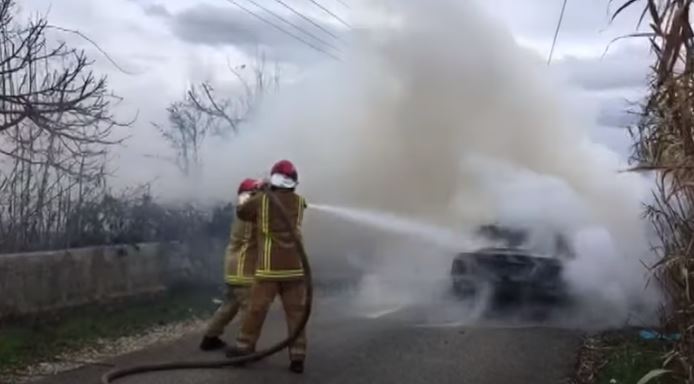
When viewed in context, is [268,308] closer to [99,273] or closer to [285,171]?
[285,171]

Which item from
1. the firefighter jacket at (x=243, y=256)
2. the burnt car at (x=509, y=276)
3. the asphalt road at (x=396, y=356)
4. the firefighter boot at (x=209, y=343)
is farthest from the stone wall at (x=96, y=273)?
the burnt car at (x=509, y=276)

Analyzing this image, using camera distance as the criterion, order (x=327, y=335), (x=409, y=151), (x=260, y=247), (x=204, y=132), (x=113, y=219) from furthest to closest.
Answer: (x=204, y=132)
(x=409, y=151)
(x=113, y=219)
(x=327, y=335)
(x=260, y=247)

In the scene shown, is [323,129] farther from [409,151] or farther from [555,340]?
[555,340]

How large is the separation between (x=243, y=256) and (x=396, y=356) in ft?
6.11

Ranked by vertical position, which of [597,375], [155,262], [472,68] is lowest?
[597,375]

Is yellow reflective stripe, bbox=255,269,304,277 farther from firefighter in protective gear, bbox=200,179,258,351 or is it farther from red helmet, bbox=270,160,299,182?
red helmet, bbox=270,160,299,182

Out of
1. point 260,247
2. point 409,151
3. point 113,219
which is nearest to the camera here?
point 260,247

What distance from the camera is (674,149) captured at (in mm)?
4969

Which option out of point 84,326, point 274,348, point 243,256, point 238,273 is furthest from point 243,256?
point 84,326

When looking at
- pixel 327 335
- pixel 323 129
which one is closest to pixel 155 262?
pixel 327 335

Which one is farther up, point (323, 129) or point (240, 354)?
point (323, 129)

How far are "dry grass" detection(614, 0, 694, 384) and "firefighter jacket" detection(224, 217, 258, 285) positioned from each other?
153 inches

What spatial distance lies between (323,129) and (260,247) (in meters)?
11.7

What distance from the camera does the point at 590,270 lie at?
12703 millimetres
